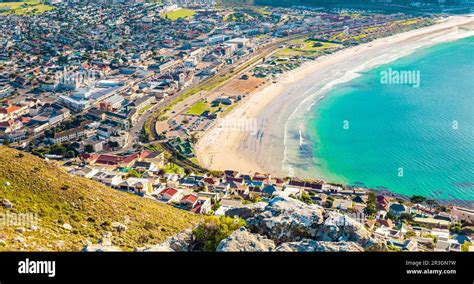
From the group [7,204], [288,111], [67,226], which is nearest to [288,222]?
[67,226]

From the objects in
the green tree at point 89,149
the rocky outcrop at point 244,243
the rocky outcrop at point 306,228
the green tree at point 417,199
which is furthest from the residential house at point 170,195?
the rocky outcrop at point 244,243

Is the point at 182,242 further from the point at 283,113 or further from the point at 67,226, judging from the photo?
the point at 283,113

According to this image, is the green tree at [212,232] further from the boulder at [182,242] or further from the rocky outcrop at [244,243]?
the rocky outcrop at [244,243]

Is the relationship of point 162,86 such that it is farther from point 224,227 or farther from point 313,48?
point 224,227

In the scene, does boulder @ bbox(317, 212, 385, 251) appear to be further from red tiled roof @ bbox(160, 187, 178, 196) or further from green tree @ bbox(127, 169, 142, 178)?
green tree @ bbox(127, 169, 142, 178)

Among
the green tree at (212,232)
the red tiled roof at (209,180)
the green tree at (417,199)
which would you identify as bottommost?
the green tree at (417,199)

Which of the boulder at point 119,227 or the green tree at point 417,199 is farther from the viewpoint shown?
the green tree at point 417,199

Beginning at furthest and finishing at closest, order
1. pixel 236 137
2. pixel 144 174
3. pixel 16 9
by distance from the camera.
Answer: pixel 16 9 → pixel 236 137 → pixel 144 174
